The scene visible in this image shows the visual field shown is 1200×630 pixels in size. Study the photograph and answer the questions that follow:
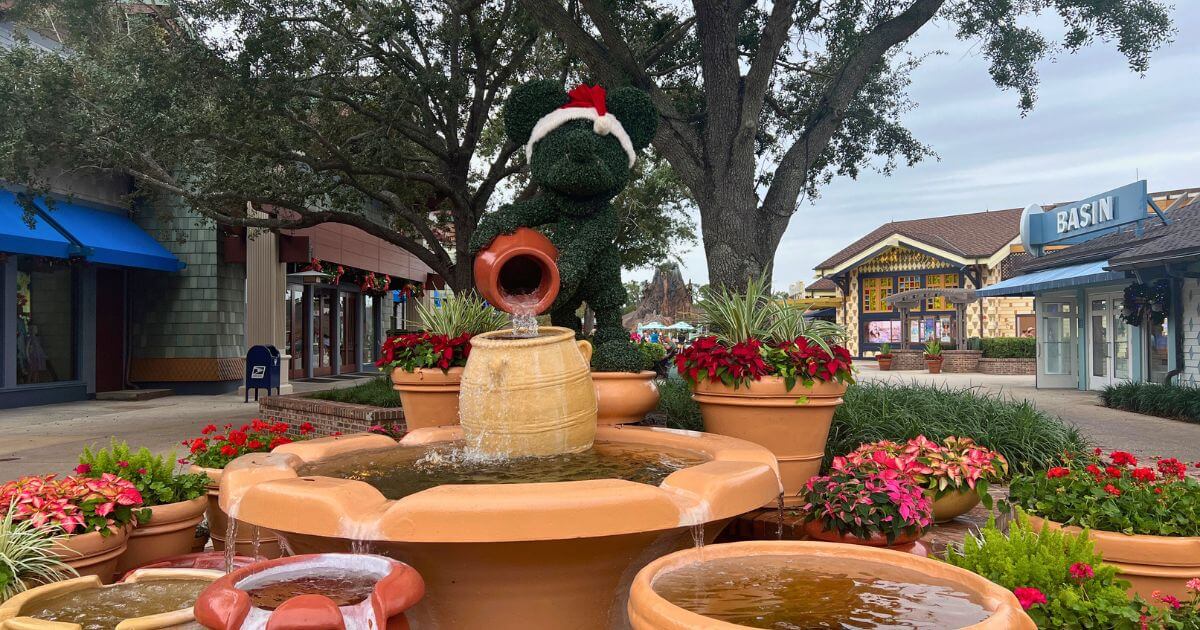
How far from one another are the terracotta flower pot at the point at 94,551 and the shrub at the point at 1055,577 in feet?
10.9

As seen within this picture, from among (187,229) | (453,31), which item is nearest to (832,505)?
(453,31)

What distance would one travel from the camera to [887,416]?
5719 millimetres

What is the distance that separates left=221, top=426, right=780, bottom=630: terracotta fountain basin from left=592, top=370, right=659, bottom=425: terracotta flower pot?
1867 millimetres

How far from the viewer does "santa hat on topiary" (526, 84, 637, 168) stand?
468 cm

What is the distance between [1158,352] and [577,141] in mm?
16425

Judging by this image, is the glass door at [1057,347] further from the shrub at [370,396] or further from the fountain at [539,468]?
the fountain at [539,468]

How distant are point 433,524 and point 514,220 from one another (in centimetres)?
284

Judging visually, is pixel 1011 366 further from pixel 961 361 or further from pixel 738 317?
pixel 738 317

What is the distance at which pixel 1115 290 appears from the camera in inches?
671

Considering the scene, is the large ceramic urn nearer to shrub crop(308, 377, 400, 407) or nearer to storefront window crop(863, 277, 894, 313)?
shrub crop(308, 377, 400, 407)

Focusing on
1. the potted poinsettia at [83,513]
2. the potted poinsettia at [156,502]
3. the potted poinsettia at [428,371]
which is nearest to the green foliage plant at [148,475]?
the potted poinsettia at [156,502]

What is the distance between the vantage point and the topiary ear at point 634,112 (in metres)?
4.91

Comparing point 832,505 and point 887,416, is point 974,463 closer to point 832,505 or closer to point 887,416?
point 832,505

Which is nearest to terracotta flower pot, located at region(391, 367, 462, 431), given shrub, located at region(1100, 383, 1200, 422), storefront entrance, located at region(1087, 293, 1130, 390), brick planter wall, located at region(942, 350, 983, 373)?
shrub, located at region(1100, 383, 1200, 422)
